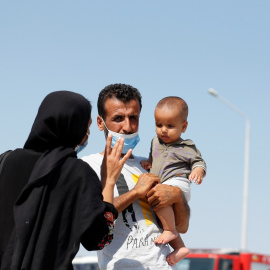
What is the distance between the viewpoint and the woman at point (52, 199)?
11.5 ft

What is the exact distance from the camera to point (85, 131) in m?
3.72

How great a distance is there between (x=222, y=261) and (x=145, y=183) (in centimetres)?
1289

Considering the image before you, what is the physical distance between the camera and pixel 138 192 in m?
4.23

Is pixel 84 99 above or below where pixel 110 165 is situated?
above

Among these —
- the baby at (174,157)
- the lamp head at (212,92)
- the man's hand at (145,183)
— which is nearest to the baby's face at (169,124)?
the baby at (174,157)

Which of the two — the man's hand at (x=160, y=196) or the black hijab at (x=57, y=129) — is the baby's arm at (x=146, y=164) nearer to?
the man's hand at (x=160, y=196)

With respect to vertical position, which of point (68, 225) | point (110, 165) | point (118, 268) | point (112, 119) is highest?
point (112, 119)

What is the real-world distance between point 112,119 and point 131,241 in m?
0.79

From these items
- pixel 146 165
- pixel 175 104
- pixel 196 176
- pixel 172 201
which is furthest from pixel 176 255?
pixel 175 104

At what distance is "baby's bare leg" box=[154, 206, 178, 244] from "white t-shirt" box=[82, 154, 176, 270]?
0.05 metres

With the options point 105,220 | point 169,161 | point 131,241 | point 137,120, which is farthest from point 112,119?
point 105,220

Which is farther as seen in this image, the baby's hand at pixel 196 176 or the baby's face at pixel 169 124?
the baby's face at pixel 169 124

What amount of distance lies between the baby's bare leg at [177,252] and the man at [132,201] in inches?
1.7

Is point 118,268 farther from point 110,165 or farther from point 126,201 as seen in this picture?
point 110,165
